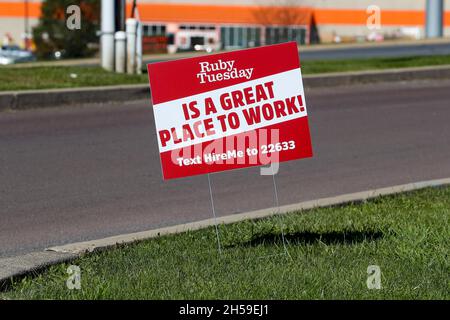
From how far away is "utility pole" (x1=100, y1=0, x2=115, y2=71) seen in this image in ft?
59.7

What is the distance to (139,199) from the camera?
29.3 feet

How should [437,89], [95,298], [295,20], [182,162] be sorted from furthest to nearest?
[295,20]
[437,89]
[182,162]
[95,298]

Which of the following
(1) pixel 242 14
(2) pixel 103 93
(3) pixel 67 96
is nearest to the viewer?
(3) pixel 67 96

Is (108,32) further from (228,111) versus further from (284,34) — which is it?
(284,34)

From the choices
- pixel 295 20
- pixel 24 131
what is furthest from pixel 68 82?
pixel 295 20

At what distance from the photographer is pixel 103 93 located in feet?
50.7

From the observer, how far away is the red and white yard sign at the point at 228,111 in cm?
625

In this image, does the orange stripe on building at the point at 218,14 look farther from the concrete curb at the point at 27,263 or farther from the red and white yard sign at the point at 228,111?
the concrete curb at the point at 27,263

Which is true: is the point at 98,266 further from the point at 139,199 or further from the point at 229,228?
the point at 139,199

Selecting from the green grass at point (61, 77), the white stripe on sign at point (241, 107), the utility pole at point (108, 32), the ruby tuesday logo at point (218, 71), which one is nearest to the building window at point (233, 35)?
the green grass at point (61, 77)

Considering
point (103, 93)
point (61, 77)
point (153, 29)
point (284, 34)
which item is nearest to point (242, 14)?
point (284, 34)

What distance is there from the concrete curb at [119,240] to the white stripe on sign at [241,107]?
0.91m

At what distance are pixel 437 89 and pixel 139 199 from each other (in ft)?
33.7

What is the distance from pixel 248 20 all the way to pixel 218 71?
265ft
